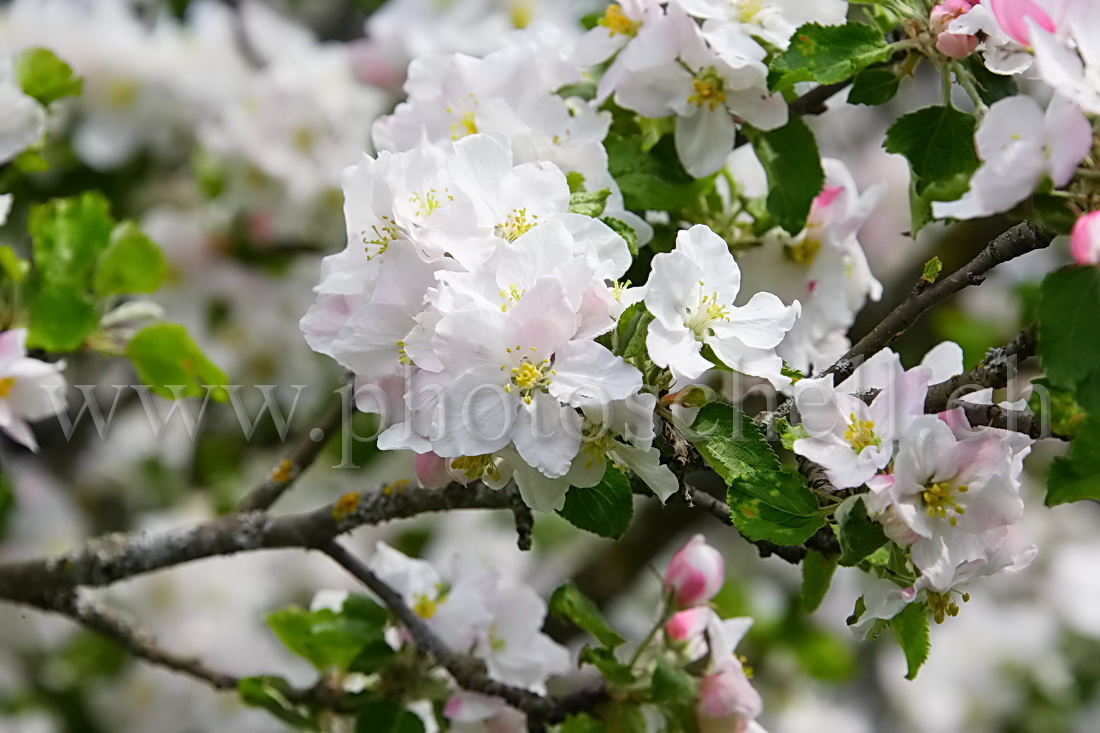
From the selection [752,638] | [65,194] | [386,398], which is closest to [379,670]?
[386,398]

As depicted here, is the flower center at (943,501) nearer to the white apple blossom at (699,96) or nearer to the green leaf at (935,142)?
the green leaf at (935,142)

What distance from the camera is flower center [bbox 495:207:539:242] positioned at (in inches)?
39.0

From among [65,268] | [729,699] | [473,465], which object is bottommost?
[729,699]

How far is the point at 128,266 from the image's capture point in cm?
151

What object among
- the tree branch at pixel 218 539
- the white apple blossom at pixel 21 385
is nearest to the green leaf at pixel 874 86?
the tree branch at pixel 218 539

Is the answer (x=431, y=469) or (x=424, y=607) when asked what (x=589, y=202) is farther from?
(x=424, y=607)

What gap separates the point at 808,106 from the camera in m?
1.29

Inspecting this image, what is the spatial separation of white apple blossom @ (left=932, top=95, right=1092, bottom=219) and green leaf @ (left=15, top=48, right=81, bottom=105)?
1145 millimetres

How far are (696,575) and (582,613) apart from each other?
0.14 m

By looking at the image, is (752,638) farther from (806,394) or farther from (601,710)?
(806,394)

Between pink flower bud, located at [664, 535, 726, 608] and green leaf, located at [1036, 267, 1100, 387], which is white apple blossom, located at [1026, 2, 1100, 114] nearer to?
green leaf, located at [1036, 267, 1100, 387]

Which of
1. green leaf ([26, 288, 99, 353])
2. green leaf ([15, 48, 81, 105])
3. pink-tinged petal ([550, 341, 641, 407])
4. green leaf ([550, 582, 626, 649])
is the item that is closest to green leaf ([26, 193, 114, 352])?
green leaf ([26, 288, 99, 353])

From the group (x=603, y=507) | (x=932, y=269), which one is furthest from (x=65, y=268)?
(x=932, y=269)

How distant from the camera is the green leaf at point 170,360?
1.47 m
